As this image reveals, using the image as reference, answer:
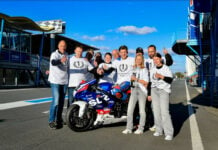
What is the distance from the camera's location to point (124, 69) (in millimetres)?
5895

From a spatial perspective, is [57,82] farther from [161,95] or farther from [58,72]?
[161,95]

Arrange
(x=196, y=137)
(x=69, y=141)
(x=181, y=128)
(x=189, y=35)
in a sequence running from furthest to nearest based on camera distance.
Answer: (x=189, y=35) < (x=181, y=128) < (x=196, y=137) < (x=69, y=141)

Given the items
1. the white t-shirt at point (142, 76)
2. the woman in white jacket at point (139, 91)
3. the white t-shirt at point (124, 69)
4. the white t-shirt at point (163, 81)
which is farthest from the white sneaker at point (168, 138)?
the white t-shirt at point (124, 69)

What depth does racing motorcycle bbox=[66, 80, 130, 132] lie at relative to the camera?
5.35 m

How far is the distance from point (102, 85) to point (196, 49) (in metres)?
Answer: 15.9

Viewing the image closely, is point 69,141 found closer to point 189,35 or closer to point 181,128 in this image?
point 181,128

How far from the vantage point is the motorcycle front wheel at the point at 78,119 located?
206 inches

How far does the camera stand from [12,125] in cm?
612

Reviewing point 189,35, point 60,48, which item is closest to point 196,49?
point 189,35

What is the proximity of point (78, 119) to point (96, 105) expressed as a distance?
20.5 inches

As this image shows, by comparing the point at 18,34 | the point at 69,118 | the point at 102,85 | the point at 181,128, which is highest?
the point at 18,34

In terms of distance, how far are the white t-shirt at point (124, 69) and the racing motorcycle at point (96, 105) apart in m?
0.17

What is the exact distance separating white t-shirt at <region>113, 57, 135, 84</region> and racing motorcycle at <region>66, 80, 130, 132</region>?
0.17m

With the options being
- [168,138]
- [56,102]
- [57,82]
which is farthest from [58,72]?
[168,138]
